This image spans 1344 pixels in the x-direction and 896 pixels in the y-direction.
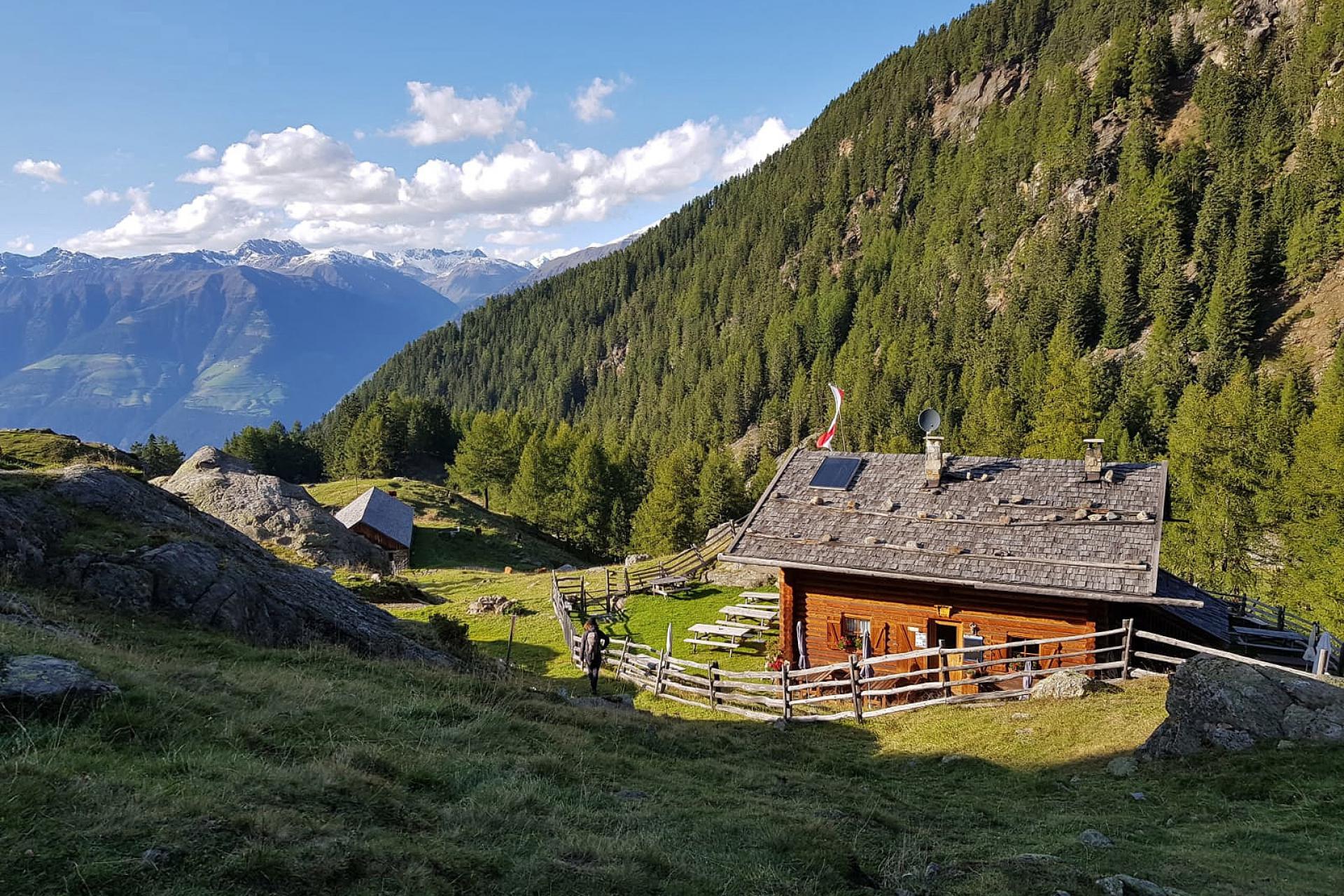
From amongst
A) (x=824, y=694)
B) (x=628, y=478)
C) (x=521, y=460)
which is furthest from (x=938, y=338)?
(x=824, y=694)

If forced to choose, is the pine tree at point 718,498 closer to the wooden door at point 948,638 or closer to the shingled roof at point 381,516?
the shingled roof at point 381,516

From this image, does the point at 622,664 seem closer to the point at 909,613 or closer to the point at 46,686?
the point at 909,613

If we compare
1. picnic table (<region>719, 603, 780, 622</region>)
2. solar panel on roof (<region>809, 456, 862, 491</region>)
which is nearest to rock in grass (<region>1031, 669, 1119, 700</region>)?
solar panel on roof (<region>809, 456, 862, 491</region>)

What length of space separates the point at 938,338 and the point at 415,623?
348 ft

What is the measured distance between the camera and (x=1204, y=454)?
37.9 metres

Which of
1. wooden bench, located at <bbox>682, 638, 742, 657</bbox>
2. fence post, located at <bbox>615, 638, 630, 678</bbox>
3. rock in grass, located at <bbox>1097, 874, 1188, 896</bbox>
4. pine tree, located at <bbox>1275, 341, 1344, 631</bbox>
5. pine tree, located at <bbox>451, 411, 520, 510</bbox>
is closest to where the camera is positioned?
rock in grass, located at <bbox>1097, 874, 1188, 896</bbox>

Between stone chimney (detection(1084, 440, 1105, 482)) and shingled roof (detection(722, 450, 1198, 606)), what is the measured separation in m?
0.20

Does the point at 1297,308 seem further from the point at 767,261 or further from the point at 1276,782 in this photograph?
the point at 767,261

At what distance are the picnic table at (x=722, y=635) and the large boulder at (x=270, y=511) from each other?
1085 inches

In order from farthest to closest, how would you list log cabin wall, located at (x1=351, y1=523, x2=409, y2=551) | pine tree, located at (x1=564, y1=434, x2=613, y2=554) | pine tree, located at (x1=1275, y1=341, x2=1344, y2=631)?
1. pine tree, located at (x1=564, y1=434, x2=613, y2=554)
2. log cabin wall, located at (x1=351, y1=523, x2=409, y2=551)
3. pine tree, located at (x1=1275, y1=341, x2=1344, y2=631)

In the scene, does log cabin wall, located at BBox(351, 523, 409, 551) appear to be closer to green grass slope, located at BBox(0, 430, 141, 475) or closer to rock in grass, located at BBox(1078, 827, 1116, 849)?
green grass slope, located at BBox(0, 430, 141, 475)

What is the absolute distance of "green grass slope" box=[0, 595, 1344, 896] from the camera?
5094mm

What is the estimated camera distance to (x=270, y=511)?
45.5 metres

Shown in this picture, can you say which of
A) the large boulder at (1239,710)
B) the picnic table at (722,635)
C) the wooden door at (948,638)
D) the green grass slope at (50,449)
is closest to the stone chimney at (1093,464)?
the wooden door at (948,638)
